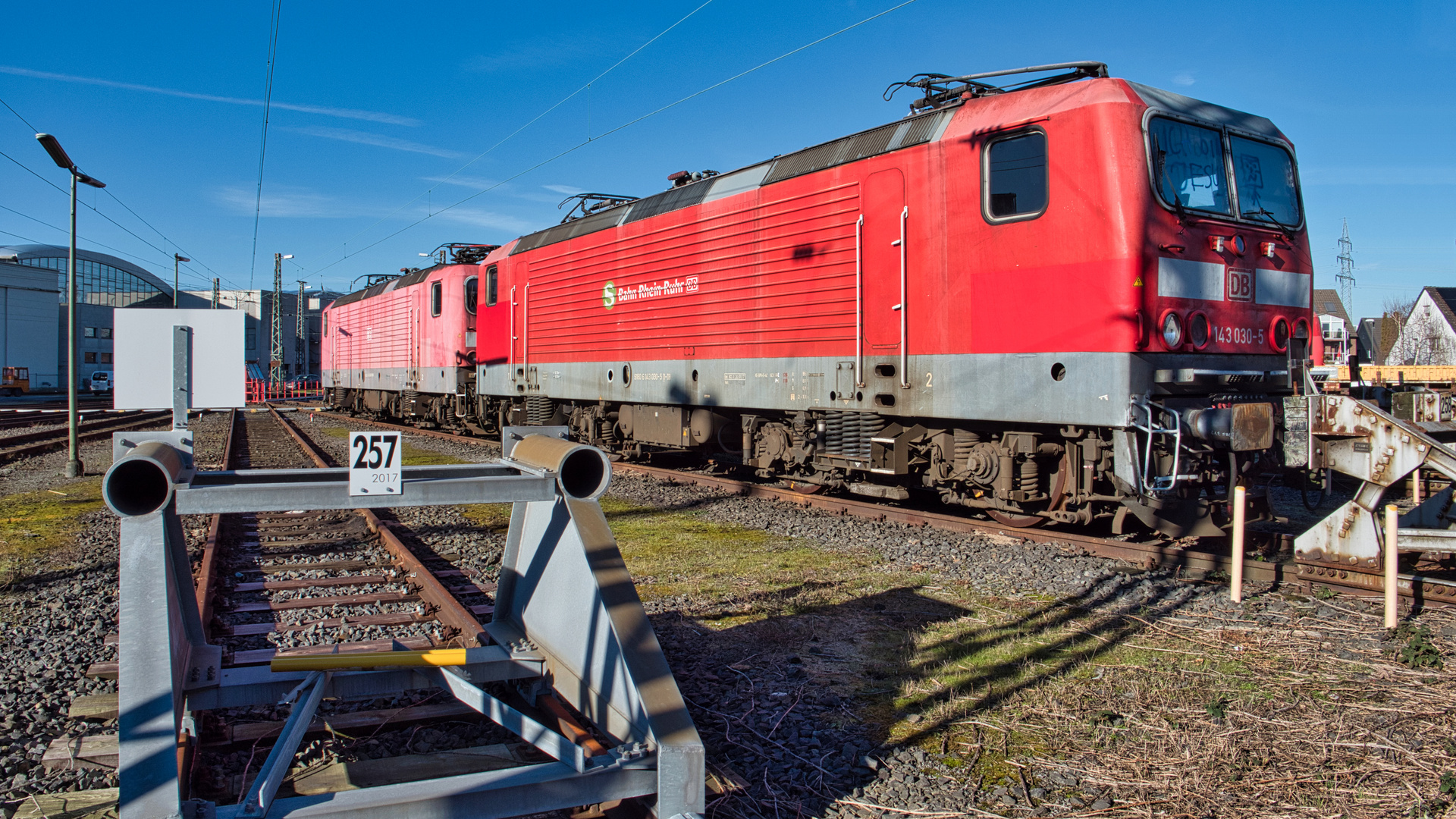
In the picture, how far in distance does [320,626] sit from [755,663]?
267 centimetres

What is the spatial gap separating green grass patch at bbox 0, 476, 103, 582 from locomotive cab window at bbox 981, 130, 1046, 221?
8.09m

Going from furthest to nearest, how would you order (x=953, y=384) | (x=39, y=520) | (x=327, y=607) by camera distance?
(x=39, y=520) → (x=953, y=384) → (x=327, y=607)

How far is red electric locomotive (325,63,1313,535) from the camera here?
22.2ft

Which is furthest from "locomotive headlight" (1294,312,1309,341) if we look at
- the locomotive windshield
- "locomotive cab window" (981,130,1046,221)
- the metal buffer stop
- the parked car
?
the parked car

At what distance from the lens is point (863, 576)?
22.1 ft

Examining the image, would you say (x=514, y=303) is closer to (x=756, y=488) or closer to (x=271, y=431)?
(x=756, y=488)

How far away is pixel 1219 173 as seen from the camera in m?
7.38

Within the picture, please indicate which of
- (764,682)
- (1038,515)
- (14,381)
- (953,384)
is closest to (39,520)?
(764,682)

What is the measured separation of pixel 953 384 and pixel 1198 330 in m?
1.94

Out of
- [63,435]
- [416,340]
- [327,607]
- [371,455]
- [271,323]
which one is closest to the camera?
[371,455]

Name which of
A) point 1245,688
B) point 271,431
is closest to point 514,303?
point 271,431

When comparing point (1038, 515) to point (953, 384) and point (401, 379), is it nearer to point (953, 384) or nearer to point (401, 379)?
point (953, 384)

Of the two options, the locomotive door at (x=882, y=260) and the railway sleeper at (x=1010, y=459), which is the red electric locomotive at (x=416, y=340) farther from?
the locomotive door at (x=882, y=260)

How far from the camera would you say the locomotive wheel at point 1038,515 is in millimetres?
7477
